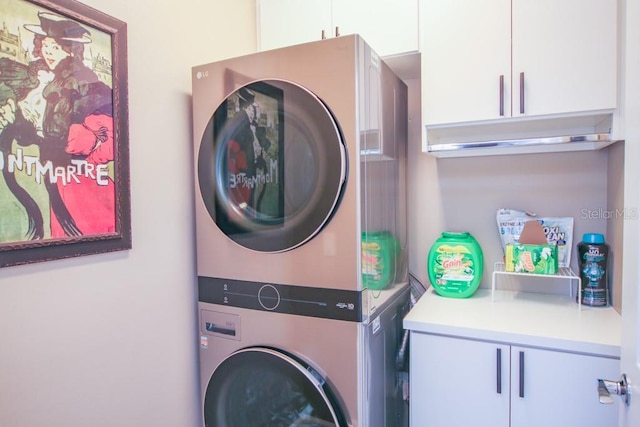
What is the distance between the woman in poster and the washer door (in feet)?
1.13

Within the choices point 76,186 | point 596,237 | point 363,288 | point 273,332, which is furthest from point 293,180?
point 596,237

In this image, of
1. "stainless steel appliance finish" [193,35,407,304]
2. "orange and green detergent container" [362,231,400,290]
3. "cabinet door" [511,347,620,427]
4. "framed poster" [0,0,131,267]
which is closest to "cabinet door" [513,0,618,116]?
"stainless steel appliance finish" [193,35,407,304]

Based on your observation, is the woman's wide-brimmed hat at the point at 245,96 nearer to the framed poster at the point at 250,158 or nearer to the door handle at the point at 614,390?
the framed poster at the point at 250,158

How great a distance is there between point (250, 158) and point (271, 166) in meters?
0.09

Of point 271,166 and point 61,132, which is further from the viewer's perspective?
point 271,166

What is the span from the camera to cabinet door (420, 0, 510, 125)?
1376mm

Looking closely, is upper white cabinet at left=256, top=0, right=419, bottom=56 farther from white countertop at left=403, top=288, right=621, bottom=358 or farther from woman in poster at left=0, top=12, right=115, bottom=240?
white countertop at left=403, top=288, right=621, bottom=358

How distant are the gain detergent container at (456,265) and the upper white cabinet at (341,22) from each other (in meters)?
0.82

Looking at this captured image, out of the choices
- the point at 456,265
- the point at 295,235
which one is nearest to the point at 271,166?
the point at 295,235

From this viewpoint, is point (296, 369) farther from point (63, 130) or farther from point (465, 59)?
point (465, 59)

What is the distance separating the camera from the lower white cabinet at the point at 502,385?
1.14 metres

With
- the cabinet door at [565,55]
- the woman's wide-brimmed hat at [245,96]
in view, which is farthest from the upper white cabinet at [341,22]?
the woman's wide-brimmed hat at [245,96]

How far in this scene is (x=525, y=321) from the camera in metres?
1.32

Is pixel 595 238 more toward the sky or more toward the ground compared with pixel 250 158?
more toward the ground
